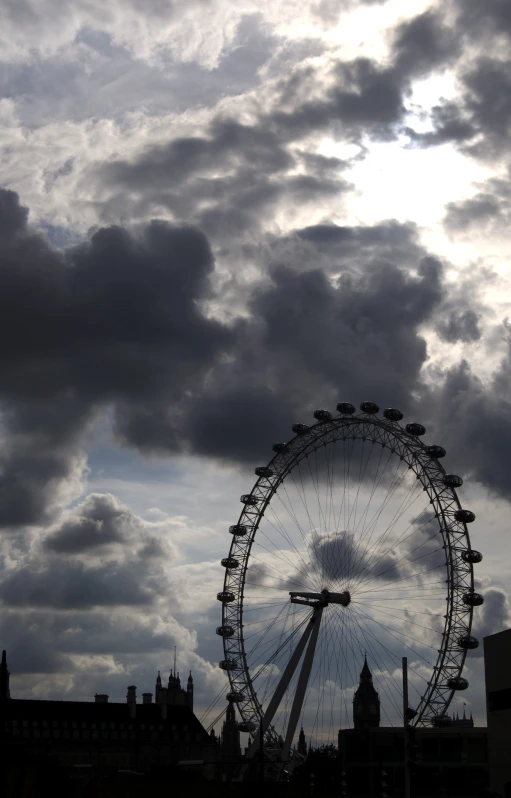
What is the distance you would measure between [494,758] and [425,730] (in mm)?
54684

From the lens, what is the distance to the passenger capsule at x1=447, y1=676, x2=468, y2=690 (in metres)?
75.1

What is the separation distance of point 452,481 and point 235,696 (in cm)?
2364

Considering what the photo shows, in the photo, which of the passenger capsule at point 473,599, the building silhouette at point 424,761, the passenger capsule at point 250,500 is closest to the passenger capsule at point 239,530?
the passenger capsule at point 250,500

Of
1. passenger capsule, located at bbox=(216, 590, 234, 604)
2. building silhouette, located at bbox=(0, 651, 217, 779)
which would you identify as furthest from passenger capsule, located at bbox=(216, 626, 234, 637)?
building silhouette, located at bbox=(0, 651, 217, 779)

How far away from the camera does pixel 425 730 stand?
391ft

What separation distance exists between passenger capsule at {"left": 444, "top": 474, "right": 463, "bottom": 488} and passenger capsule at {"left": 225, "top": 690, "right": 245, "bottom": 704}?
22.9m

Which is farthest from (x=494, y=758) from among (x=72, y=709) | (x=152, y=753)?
(x=72, y=709)

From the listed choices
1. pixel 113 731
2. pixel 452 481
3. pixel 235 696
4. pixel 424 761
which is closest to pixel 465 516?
pixel 452 481

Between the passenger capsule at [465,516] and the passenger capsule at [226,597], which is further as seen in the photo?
the passenger capsule at [226,597]

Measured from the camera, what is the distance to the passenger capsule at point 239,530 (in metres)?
90.4

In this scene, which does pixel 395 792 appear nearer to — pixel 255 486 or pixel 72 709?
pixel 255 486

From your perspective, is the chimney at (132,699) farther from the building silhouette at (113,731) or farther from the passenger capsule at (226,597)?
the passenger capsule at (226,597)

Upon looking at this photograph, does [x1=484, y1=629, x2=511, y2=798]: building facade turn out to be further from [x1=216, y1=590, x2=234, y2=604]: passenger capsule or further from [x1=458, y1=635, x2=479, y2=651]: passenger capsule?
[x1=216, y1=590, x2=234, y2=604]: passenger capsule

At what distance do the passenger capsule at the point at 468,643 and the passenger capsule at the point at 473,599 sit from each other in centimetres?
218
